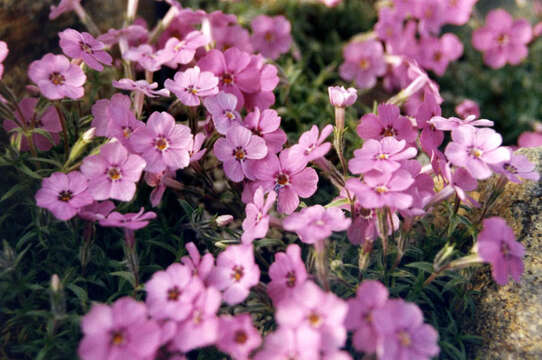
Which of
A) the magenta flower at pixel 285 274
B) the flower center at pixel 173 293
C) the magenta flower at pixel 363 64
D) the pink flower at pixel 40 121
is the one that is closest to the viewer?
the flower center at pixel 173 293

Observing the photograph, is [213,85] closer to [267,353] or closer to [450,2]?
[267,353]

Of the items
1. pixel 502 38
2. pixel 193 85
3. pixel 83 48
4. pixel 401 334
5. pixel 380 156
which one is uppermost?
pixel 83 48

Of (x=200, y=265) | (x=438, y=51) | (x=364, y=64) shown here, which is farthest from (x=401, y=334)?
(x=438, y=51)

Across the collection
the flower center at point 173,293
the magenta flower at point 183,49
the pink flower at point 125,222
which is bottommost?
the flower center at point 173,293

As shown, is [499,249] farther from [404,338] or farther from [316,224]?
[316,224]

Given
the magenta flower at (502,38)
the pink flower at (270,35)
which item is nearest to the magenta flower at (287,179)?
the pink flower at (270,35)

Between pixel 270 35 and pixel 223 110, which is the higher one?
pixel 223 110

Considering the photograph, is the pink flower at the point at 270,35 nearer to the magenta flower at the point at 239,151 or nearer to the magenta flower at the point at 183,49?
the magenta flower at the point at 183,49
